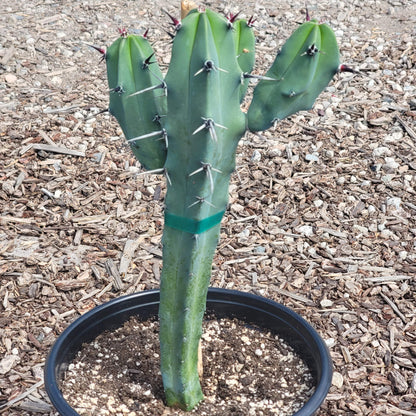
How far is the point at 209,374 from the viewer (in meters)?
2.51

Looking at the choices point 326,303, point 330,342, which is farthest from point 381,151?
point 330,342

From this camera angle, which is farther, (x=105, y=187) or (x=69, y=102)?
(x=69, y=102)

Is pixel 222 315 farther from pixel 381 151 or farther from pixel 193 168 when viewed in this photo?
pixel 381 151

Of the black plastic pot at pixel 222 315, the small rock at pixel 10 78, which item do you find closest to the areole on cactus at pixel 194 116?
the black plastic pot at pixel 222 315

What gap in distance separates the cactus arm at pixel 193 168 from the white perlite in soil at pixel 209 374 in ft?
0.43

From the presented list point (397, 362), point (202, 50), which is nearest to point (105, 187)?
point (397, 362)

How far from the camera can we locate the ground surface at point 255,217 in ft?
9.86

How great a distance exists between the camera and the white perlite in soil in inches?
92.2

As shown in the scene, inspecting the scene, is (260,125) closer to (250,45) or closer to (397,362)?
(250,45)

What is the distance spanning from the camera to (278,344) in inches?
103

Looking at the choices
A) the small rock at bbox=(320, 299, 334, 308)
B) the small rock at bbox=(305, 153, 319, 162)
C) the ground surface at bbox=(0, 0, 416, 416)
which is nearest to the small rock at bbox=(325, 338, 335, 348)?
the ground surface at bbox=(0, 0, 416, 416)

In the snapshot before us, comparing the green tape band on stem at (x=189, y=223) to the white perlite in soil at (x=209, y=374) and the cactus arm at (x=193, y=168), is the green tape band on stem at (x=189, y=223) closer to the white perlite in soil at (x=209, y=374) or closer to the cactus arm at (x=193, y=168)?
the cactus arm at (x=193, y=168)

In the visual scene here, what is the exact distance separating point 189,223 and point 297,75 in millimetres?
542

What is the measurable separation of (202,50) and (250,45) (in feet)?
1.55
